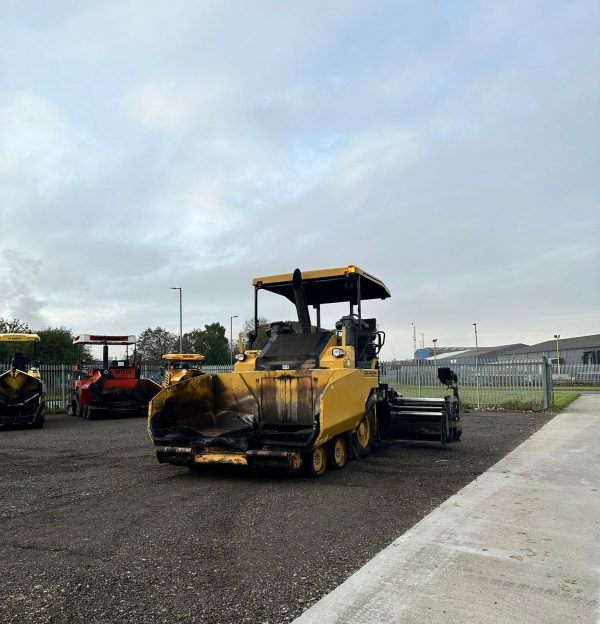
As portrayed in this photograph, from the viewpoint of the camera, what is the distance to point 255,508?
5.66 meters

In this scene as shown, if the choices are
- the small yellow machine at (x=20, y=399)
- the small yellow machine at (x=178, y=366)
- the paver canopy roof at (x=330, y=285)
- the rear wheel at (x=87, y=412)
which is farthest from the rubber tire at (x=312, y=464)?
the rear wheel at (x=87, y=412)

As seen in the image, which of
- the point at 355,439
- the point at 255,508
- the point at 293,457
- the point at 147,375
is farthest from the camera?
the point at 147,375

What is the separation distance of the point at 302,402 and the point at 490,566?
12.4 feet

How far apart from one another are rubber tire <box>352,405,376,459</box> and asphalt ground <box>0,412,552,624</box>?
0.67 feet

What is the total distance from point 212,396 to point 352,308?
102 inches

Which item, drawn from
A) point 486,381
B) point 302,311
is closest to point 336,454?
point 302,311

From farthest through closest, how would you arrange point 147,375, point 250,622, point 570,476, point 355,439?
1. point 147,375
2. point 355,439
3. point 570,476
4. point 250,622

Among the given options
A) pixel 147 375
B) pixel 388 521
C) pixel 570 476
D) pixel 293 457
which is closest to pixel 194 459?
pixel 293 457

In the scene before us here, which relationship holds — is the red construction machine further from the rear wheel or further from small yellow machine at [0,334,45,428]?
small yellow machine at [0,334,45,428]

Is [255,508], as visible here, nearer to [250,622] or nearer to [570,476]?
[250,622]

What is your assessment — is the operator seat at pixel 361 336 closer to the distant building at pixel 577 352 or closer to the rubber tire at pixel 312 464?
the rubber tire at pixel 312 464

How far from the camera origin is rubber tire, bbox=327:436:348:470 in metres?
7.40

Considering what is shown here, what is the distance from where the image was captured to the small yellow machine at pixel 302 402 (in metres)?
6.90

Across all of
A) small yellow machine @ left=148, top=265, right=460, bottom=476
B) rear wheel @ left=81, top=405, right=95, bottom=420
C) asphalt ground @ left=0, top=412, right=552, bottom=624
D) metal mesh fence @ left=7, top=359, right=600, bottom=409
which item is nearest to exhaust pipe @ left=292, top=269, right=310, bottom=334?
small yellow machine @ left=148, top=265, right=460, bottom=476
